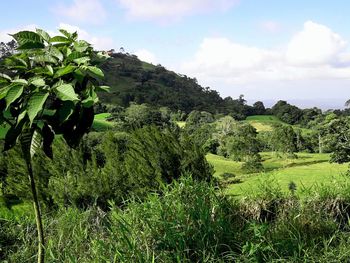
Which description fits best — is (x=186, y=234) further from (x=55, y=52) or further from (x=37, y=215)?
(x=55, y=52)

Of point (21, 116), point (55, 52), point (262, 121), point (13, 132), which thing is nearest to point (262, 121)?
point (262, 121)

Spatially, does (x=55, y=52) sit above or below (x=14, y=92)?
above

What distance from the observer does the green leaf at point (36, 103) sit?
260 cm

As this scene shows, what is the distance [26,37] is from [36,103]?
62cm

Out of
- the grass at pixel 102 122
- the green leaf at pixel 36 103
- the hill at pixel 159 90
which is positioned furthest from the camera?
the hill at pixel 159 90

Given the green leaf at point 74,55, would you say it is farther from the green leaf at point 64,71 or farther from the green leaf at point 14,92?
the green leaf at point 14,92

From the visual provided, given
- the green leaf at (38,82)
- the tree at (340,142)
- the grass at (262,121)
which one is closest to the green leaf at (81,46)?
the green leaf at (38,82)

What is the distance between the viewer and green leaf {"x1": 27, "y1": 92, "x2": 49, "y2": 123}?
2.60 meters

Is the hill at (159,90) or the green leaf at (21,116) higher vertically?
the hill at (159,90)

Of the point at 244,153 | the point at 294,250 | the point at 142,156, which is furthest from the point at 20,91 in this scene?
the point at 244,153

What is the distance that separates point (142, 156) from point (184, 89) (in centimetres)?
14915

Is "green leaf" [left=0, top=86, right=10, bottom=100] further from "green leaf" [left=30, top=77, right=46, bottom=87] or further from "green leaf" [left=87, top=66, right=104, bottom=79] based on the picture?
"green leaf" [left=87, top=66, right=104, bottom=79]

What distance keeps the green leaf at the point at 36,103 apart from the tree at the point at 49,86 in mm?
106

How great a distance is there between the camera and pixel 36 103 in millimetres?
2646
